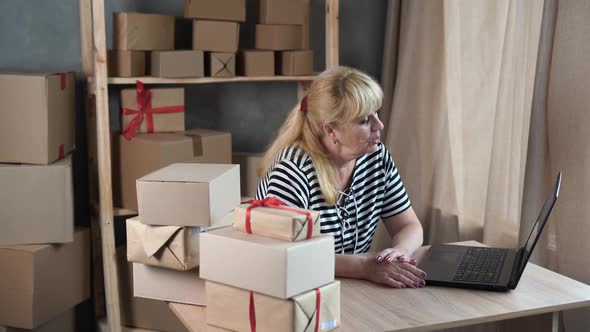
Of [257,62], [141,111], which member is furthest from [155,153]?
A: [257,62]

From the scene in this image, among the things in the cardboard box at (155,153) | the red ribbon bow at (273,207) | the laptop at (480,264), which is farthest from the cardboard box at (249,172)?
the red ribbon bow at (273,207)

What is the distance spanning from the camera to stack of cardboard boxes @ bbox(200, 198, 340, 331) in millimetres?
1550

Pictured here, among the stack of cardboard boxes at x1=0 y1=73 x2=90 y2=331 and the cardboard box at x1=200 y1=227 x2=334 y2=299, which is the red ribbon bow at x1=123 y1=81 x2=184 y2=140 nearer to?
the stack of cardboard boxes at x1=0 y1=73 x2=90 y2=331

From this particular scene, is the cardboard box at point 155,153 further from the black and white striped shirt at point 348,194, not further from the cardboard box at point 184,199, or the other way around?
the cardboard box at point 184,199

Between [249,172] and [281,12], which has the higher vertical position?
[281,12]

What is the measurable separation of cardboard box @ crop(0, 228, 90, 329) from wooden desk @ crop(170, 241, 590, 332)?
115cm

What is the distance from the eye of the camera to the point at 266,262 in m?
1.56

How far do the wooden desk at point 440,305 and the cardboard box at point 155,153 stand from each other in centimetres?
116

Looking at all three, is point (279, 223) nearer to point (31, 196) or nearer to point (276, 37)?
point (31, 196)

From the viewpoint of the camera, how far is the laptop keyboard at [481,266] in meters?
2.02

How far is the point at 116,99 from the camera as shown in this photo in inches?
135

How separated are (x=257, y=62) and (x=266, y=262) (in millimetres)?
1812

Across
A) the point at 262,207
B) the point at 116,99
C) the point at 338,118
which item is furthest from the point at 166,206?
the point at 116,99

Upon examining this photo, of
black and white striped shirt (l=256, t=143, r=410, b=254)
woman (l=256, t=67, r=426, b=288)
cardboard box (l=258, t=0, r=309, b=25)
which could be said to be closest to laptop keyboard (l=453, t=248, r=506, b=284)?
woman (l=256, t=67, r=426, b=288)
